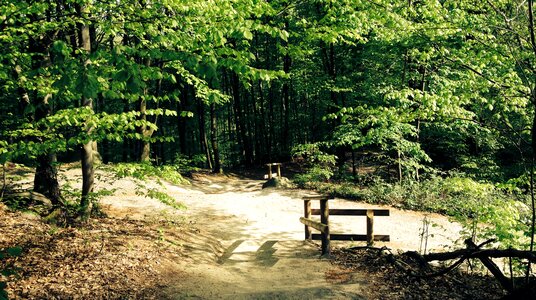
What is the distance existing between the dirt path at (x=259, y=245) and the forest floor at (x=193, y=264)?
0.10 feet

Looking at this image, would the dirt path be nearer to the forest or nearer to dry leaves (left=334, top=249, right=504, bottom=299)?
dry leaves (left=334, top=249, right=504, bottom=299)

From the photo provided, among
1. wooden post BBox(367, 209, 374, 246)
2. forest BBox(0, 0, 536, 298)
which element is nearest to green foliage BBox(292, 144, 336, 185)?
forest BBox(0, 0, 536, 298)

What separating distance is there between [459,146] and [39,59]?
19.7 meters

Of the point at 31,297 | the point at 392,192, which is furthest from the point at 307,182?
the point at 31,297

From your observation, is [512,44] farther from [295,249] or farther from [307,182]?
→ [307,182]

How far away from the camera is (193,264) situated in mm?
8641

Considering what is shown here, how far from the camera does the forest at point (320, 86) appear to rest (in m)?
5.64

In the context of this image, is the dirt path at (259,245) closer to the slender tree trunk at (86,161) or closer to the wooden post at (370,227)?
the wooden post at (370,227)

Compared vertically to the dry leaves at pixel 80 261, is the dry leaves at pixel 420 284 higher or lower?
lower

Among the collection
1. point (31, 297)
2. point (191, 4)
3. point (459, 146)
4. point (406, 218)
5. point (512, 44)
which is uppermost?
point (191, 4)

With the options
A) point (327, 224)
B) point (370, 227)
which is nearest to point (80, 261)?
point (327, 224)

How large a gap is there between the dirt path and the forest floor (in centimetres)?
3

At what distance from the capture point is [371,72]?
20656 millimetres

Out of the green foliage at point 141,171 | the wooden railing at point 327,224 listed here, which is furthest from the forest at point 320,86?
the wooden railing at point 327,224
